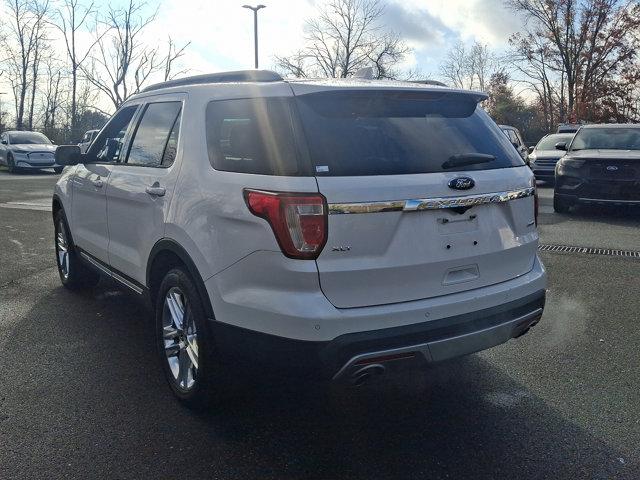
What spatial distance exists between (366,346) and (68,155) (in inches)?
133

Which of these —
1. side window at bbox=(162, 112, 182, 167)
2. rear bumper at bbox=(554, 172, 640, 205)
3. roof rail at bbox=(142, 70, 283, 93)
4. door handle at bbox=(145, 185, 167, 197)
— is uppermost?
roof rail at bbox=(142, 70, 283, 93)

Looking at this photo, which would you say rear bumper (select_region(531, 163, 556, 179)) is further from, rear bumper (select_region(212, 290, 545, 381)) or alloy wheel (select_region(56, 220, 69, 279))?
rear bumper (select_region(212, 290, 545, 381))

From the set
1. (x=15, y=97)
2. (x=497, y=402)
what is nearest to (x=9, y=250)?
(x=497, y=402)

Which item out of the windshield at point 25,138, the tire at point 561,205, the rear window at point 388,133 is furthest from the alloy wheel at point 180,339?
the windshield at point 25,138

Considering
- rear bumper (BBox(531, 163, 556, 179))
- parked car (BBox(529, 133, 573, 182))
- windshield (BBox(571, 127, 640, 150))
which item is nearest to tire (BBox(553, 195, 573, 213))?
windshield (BBox(571, 127, 640, 150))

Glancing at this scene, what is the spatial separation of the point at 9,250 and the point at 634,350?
710 centimetres

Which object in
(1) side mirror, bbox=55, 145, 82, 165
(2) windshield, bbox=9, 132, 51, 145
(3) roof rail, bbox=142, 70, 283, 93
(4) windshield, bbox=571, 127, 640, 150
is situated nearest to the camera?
→ (3) roof rail, bbox=142, 70, 283, 93

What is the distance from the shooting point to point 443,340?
2951 mm

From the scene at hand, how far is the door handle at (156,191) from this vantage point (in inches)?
141

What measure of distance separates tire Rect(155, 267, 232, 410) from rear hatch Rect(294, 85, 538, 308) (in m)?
0.81

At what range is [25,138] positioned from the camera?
84.8ft

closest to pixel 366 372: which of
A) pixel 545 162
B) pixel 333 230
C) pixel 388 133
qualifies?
pixel 333 230

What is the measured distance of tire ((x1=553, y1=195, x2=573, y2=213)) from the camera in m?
11.2

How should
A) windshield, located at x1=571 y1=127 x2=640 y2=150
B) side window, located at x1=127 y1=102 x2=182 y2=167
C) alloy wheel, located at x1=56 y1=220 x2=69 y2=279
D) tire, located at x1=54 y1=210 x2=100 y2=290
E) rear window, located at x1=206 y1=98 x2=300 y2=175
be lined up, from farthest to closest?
windshield, located at x1=571 y1=127 x2=640 y2=150 < alloy wheel, located at x1=56 y1=220 x2=69 y2=279 < tire, located at x1=54 y1=210 x2=100 y2=290 < side window, located at x1=127 y1=102 x2=182 y2=167 < rear window, located at x1=206 y1=98 x2=300 y2=175
